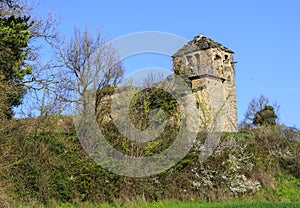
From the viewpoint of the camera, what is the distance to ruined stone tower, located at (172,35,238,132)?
20938mm

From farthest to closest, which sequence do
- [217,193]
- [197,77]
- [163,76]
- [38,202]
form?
[197,77] < [163,76] < [217,193] < [38,202]

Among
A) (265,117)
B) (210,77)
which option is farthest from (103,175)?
(265,117)

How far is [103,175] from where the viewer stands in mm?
13023

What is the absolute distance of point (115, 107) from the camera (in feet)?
46.3

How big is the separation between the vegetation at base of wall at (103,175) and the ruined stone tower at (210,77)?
294cm

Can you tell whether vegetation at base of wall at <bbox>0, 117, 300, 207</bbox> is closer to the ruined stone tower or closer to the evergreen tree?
the ruined stone tower

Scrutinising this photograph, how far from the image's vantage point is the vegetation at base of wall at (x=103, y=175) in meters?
11.8

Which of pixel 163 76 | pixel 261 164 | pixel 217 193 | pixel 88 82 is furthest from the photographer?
pixel 88 82

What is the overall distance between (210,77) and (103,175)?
1488 centimetres

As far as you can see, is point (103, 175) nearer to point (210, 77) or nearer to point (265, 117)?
point (210, 77)

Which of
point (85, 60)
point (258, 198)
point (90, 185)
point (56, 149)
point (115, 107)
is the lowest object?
point (258, 198)

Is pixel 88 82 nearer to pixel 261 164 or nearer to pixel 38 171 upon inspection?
pixel 261 164

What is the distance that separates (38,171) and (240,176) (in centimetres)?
758

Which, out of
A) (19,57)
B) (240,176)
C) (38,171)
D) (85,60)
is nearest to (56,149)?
(38,171)
